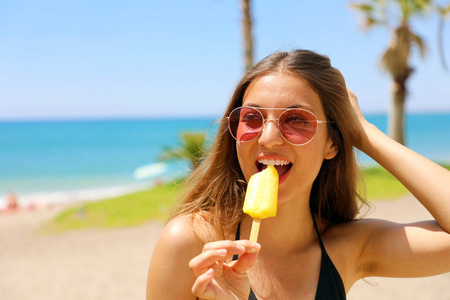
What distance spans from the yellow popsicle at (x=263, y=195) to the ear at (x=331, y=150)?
0.53 metres

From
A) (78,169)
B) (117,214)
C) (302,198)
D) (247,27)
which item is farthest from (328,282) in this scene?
(78,169)

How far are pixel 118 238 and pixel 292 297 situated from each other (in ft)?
28.2

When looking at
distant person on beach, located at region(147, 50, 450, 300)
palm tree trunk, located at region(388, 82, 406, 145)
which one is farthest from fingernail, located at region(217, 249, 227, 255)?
palm tree trunk, located at region(388, 82, 406, 145)

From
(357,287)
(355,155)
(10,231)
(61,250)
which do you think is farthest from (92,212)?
(355,155)

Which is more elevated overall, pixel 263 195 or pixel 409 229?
pixel 263 195

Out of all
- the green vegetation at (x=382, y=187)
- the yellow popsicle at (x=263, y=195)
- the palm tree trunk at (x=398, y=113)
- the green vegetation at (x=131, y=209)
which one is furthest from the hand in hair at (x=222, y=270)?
the palm tree trunk at (x=398, y=113)

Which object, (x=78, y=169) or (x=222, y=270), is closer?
(x=222, y=270)

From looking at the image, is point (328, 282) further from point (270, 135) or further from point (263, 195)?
point (270, 135)

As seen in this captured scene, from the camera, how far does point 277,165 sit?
2238mm

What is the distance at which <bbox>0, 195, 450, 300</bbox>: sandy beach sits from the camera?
7.08 metres

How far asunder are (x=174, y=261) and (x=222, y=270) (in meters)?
0.34

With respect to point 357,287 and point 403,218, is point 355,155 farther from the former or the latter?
point 403,218

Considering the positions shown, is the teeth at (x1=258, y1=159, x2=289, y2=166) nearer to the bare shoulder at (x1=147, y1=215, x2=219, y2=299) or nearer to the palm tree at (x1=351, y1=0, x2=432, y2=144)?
the bare shoulder at (x1=147, y1=215, x2=219, y2=299)

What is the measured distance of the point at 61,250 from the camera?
31.6 feet
